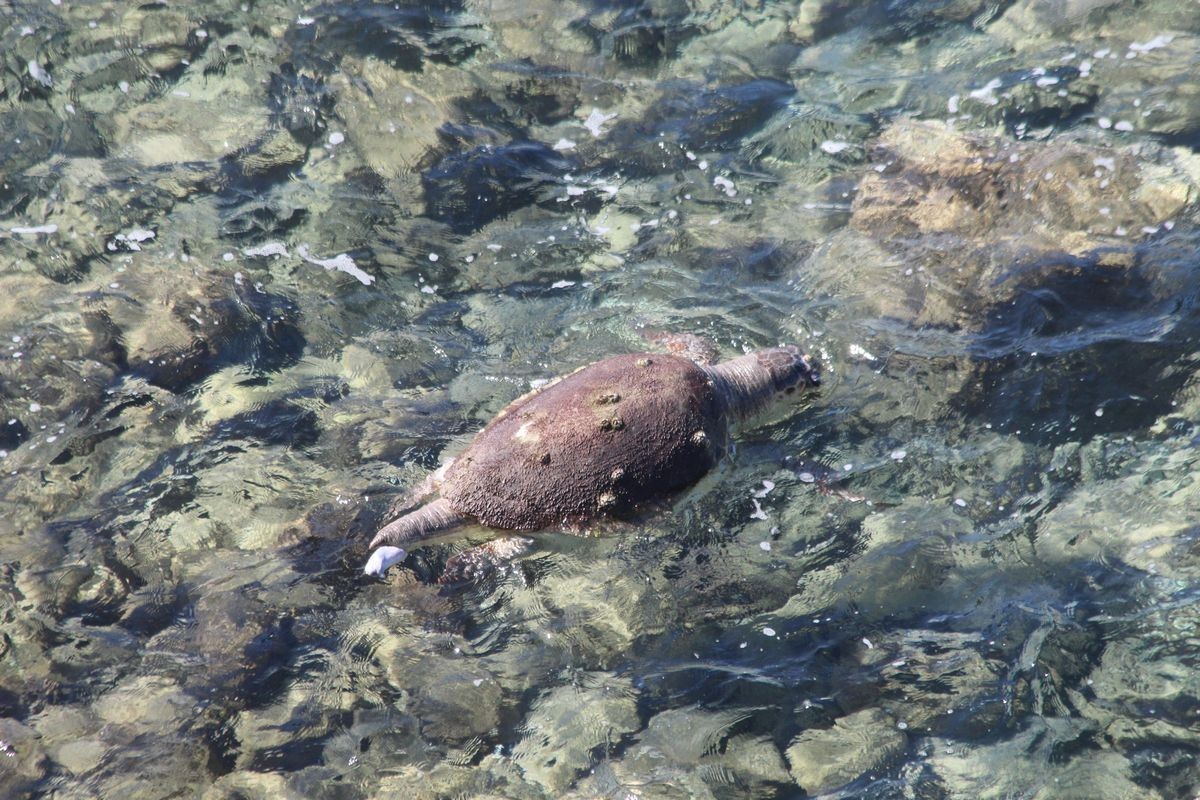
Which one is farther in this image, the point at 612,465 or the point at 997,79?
the point at 997,79

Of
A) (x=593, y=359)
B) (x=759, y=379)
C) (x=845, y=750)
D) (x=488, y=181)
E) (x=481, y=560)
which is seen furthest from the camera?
(x=488, y=181)

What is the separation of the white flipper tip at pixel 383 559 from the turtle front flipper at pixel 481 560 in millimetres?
467

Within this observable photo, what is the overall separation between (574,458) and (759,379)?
162 centimetres

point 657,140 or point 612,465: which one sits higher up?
point 657,140

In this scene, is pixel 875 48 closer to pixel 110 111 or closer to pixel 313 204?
pixel 313 204

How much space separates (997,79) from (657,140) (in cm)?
309

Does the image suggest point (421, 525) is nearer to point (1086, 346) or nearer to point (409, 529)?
point (409, 529)

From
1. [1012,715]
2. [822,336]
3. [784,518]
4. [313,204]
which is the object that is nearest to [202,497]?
[313,204]

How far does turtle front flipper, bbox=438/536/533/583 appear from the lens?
481 cm

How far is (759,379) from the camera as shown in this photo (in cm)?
551

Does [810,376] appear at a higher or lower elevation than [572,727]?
higher

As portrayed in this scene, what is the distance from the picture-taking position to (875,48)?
27.2 ft

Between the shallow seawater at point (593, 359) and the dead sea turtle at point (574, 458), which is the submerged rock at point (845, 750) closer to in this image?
the shallow seawater at point (593, 359)

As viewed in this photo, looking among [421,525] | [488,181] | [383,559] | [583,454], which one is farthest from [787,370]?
[488,181]
